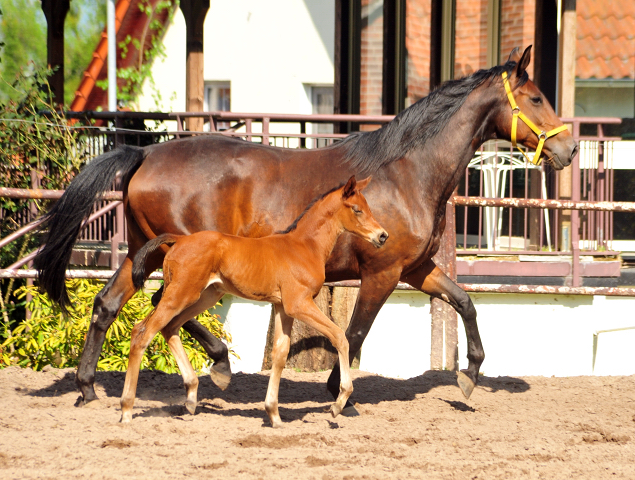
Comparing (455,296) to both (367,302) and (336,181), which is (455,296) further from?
(336,181)

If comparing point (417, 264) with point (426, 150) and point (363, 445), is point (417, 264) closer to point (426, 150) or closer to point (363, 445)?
point (426, 150)

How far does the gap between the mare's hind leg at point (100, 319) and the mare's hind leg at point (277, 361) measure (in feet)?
3.91

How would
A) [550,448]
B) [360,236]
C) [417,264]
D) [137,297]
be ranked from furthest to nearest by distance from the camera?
1. [137,297]
2. [417,264]
3. [360,236]
4. [550,448]

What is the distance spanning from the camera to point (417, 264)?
488cm

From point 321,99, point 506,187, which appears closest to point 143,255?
point 506,187

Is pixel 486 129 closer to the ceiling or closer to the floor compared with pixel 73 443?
closer to the ceiling

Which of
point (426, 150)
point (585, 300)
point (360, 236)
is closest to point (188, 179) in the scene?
point (360, 236)

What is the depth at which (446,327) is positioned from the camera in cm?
633

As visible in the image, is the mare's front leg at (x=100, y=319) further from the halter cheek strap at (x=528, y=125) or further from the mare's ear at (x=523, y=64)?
the mare's ear at (x=523, y=64)

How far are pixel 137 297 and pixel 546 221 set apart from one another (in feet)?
14.6

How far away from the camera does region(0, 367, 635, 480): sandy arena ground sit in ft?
11.7

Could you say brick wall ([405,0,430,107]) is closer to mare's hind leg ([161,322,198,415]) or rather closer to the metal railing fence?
the metal railing fence

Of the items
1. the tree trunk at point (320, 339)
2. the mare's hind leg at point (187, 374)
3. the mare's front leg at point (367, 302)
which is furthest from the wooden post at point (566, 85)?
the mare's hind leg at point (187, 374)

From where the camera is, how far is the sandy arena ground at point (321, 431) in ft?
11.7
